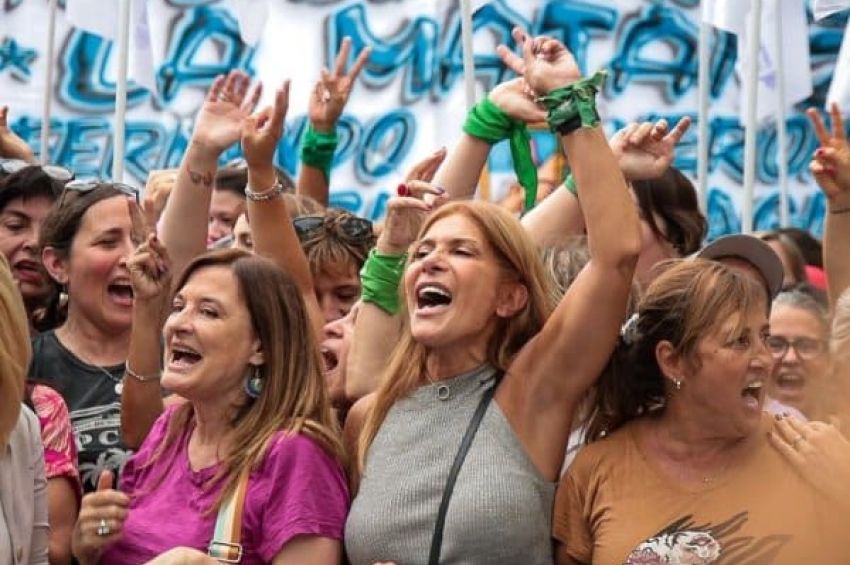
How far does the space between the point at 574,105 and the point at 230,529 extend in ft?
3.80

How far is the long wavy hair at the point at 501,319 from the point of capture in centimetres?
448

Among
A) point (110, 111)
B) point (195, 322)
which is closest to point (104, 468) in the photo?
point (195, 322)

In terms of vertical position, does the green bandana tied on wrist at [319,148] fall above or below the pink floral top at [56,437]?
above

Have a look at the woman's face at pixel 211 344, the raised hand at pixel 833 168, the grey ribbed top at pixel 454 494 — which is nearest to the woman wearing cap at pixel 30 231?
the woman's face at pixel 211 344

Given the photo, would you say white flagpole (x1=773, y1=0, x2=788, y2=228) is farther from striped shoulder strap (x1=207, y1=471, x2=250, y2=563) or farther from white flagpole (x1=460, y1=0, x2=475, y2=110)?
striped shoulder strap (x1=207, y1=471, x2=250, y2=563)

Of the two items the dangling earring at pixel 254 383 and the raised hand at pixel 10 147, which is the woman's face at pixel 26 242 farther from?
the dangling earring at pixel 254 383

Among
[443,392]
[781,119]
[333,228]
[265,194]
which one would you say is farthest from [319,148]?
[781,119]

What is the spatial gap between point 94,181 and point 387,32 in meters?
3.47

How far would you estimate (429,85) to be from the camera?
8750 millimetres

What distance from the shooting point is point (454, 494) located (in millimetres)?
4207

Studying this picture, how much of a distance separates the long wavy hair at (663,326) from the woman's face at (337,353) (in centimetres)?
88

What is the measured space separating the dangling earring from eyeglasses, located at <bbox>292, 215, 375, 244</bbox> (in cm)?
94

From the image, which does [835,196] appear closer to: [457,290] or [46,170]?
[457,290]

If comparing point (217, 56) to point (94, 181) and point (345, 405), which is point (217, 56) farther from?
point (345, 405)
